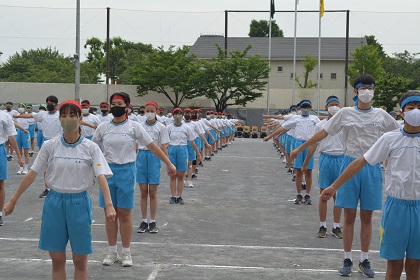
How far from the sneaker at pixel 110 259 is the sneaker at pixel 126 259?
0.10m

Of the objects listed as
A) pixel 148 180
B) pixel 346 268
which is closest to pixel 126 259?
pixel 148 180

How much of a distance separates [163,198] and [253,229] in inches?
165

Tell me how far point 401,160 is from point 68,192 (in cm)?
324

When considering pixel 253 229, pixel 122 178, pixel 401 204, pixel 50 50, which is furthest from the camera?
pixel 50 50

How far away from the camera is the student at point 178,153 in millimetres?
14172

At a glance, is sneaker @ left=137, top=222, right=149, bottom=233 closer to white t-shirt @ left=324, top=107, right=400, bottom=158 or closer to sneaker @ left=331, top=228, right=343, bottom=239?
sneaker @ left=331, top=228, right=343, bottom=239

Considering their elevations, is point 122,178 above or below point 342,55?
below

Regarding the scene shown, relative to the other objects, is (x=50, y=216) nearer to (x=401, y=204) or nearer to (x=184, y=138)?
(x=401, y=204)

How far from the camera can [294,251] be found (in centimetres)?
935

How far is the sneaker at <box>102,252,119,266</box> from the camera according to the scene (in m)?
8.31

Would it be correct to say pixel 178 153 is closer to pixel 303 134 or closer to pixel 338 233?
pixel 303 134

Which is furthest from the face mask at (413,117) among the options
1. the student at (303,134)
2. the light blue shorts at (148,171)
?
the student at (303,134)

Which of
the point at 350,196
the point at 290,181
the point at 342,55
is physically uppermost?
the point at 342,55

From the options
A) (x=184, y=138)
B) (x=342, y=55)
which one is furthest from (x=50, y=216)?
(x=342, y=55)
